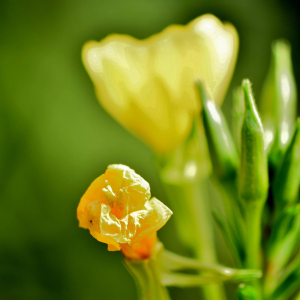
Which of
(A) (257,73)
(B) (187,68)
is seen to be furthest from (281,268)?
(A) (257,73)

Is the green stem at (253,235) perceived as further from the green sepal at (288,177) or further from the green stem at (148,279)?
the green stem at (148,279)

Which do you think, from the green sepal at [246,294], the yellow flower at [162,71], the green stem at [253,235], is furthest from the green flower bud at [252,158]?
the yellow flower at [162,71]

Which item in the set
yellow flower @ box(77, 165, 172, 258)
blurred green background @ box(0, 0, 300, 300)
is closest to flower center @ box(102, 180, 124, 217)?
yellow flower @ box(77, 165, 172, 258)

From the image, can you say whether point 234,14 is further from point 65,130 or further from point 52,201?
point 52,201

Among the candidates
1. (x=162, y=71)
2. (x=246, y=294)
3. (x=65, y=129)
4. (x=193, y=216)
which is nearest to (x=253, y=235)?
(x=246, y=294)

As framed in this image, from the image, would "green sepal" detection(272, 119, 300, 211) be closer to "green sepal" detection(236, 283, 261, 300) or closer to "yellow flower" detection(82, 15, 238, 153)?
"green sepal" detection(236, 283, 261, 300)
